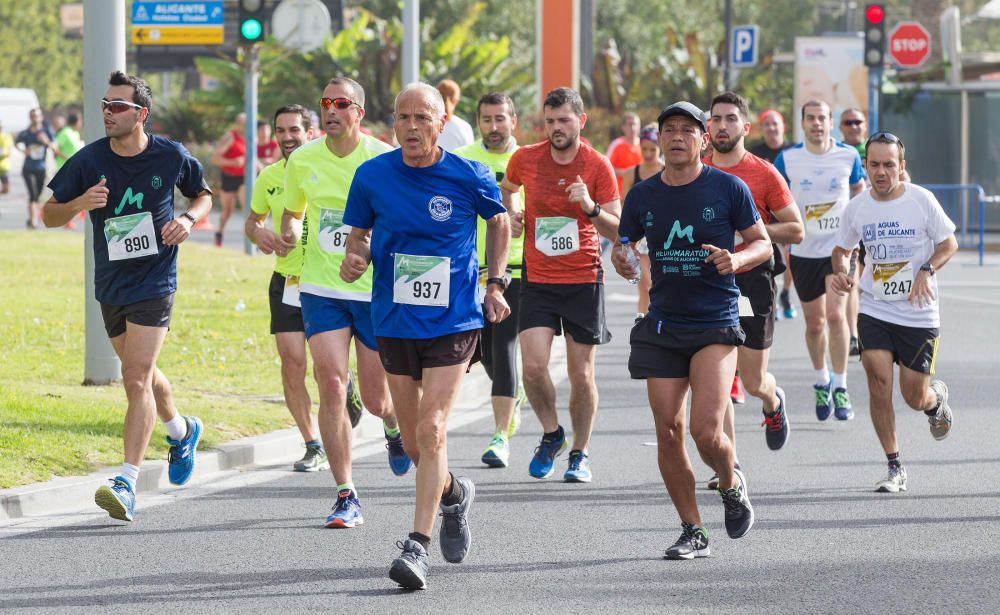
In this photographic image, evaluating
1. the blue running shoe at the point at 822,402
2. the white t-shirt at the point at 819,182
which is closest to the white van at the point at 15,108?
the white t-shirt at the point at 819,182

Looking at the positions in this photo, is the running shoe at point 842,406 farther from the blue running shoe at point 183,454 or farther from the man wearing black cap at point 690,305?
the blue running shoe at point 183,454

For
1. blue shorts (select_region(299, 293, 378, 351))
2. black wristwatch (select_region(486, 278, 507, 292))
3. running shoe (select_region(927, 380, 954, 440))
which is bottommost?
running shoe (select_region(927, 380, 954, 440))

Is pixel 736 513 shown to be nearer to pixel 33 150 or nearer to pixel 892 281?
pixel 892 281

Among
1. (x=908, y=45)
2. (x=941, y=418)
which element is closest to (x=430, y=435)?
(x=941, y=418)

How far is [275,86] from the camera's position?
4241 cm

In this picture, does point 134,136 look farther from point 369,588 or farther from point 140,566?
point 369,588

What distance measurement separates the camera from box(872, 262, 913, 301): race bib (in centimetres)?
898

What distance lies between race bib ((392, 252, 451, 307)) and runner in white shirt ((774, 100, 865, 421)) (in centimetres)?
553

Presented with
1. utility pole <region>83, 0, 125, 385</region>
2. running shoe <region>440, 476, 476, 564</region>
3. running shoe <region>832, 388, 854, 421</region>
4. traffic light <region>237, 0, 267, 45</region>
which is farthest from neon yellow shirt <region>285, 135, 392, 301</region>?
traffic light <region>237, 0, 267, 45</region>

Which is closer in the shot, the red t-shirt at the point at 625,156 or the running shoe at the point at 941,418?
the running shoe at the point at 941,418

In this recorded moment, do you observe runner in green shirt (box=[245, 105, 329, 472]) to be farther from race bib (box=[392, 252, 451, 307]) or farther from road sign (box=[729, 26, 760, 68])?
road sign (box=[729, 26, 760, 68])

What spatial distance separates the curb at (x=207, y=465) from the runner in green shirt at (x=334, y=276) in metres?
1.30

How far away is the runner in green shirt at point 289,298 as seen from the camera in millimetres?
9414

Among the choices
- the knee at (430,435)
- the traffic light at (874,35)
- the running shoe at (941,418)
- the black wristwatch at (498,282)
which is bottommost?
the running shoe at (941,418)
